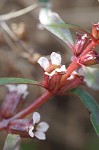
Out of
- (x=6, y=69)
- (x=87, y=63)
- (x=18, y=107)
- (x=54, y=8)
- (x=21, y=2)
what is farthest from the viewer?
(x=54, y=8)

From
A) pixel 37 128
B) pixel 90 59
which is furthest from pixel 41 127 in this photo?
pixel 90 59

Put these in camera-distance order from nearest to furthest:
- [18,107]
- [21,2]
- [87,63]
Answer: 1. [87,63]
2. [18,107]
3. [21,2]

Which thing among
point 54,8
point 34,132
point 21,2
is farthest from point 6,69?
point 34,132

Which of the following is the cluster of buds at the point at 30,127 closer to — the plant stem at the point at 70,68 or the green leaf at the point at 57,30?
the plant stem at the point at 70,68

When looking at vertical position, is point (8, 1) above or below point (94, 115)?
above

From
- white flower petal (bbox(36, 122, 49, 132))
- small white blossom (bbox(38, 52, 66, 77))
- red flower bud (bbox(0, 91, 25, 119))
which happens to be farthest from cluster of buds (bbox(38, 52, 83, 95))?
red flower bud (bbox(0, 91, 25, 119))

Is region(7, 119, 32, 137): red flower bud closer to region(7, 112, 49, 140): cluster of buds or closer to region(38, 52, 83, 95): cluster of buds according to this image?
region(7, 112, 49, 140): cluster of buds

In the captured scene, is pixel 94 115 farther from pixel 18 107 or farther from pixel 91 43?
pixel 18 107
